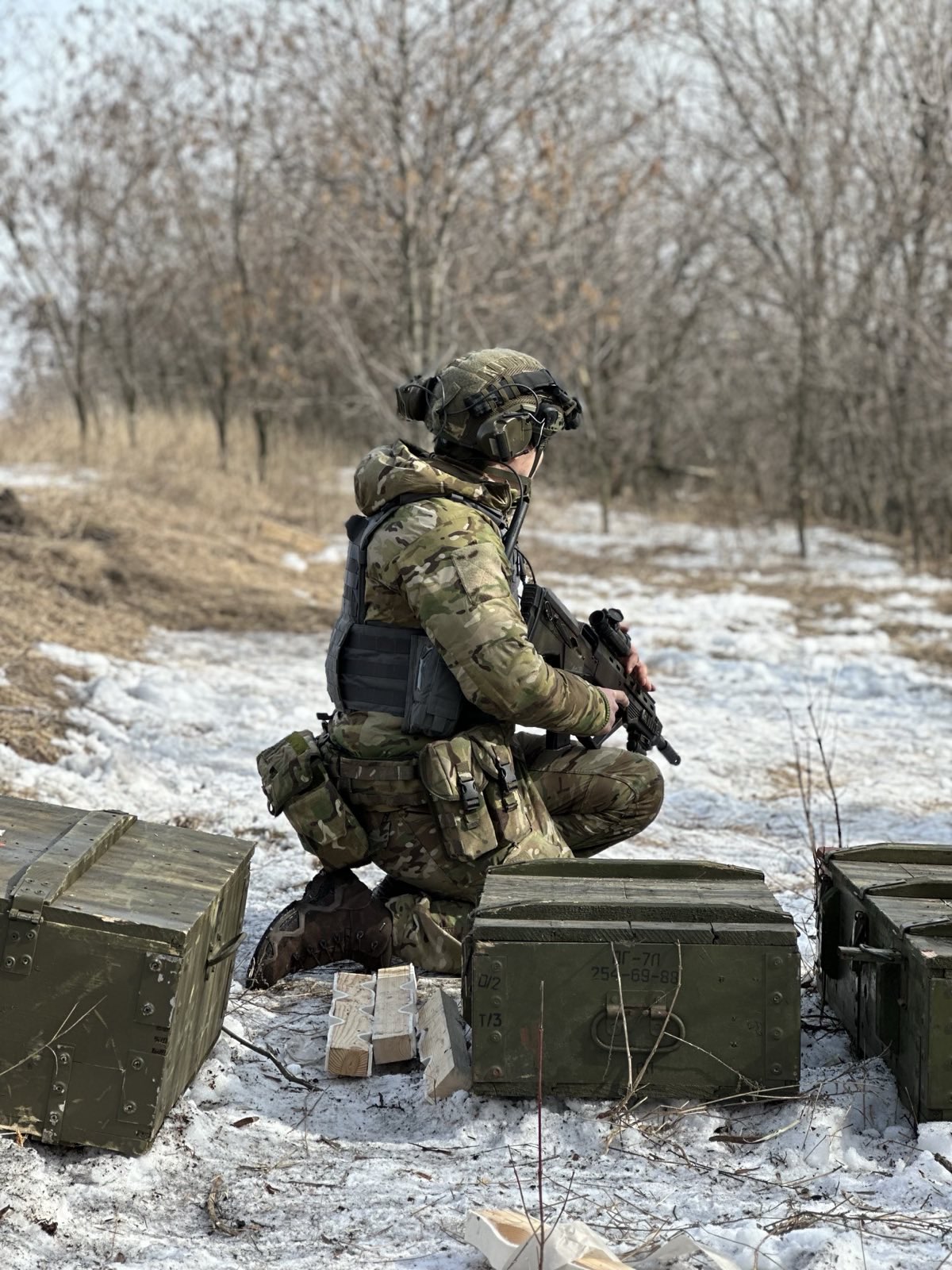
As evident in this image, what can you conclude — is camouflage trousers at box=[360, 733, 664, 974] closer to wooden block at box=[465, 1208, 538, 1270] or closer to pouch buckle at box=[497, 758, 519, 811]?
pouch buckle at box=[497, 758, 519, 811]

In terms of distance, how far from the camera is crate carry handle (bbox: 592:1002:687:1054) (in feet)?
8.86

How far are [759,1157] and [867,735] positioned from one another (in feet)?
15.1

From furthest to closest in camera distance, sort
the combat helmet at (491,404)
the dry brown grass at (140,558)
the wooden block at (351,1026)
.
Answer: the dry brown grass at (140,558), the combat helmet at (491,404), the wooden block at (351,1026)

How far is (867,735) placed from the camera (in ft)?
22.7

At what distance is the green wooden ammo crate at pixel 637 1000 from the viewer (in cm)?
270

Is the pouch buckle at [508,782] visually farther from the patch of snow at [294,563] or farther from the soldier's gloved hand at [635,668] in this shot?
the patch of snow at [294,563]

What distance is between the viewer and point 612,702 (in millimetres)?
3762

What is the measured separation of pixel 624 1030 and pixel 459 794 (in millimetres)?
911

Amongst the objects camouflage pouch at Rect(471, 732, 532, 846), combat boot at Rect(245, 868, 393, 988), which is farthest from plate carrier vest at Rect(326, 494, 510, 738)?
combat boot at Rect(245, 868, 393, 988)

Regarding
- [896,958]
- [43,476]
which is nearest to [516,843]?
[896,958]

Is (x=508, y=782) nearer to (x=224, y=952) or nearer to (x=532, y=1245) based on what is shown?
(x=224, y=952)

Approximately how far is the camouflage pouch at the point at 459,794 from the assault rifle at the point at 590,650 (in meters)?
0.44

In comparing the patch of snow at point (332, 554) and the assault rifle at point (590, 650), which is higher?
the assault rifle at point (590, 650)

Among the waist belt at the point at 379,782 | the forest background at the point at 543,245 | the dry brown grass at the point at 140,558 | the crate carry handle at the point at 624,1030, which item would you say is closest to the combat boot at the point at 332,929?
the waist belt at the point at 379,782
